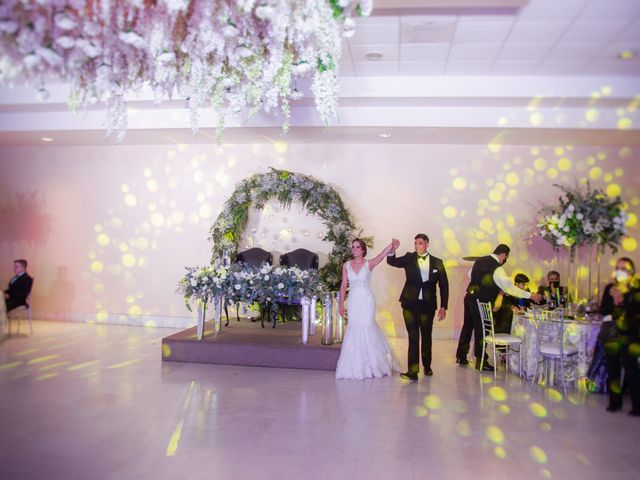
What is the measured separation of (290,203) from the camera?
33.0 ft

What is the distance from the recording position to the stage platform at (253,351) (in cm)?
706

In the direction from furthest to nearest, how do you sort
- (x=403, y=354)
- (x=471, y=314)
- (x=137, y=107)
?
(x=137, y=107), (x=403, y=354), (x=471, y=314)

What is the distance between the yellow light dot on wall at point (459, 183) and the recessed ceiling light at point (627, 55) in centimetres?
331

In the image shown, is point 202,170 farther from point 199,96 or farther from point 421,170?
point 199,96

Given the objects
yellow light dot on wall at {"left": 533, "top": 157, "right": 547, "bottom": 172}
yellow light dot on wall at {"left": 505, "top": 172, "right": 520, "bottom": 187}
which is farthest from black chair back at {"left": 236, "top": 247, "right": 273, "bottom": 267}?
yellow light dot on wall at {"left": 533, "top": 157, "right": 547, "bottom": 172}

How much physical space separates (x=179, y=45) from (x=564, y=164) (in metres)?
7.47

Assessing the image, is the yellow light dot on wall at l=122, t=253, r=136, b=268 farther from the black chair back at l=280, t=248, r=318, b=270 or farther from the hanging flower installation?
the hanging flower installation

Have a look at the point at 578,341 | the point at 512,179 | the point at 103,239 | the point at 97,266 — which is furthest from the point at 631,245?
the point at 97,266

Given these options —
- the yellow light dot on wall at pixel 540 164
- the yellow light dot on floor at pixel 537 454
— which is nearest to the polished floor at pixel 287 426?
the yellow light dot on floor at pixel 537 454

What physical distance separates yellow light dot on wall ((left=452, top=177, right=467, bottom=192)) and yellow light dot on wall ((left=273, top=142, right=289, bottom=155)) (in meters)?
2.91

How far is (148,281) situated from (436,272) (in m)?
5.89

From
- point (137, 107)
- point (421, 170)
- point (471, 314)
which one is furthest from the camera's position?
point (421, 170)

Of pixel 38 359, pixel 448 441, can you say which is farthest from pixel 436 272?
pixel 38 359

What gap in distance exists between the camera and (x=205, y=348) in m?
7.28
